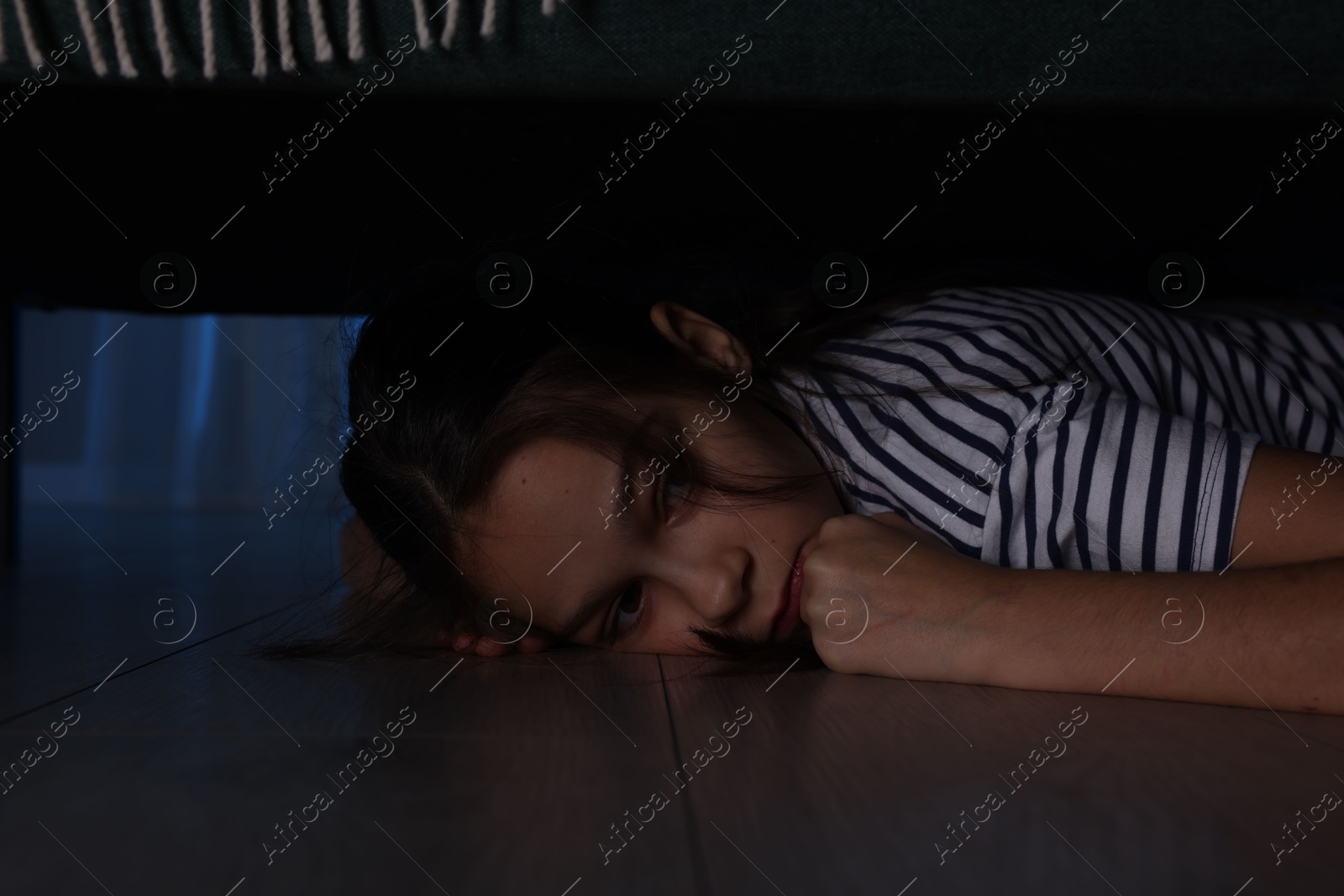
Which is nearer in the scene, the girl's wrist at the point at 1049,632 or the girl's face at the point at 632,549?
the girl's wrist at the point at 1049,632

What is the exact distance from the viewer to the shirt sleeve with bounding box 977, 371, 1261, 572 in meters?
0.58

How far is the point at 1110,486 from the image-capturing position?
60cm

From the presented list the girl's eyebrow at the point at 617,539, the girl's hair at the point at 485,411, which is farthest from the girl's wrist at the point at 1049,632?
the girl's eyebrow at the point at 617,539

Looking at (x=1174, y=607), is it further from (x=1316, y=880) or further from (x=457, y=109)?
(x=457, y=109)

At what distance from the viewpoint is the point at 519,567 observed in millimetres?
669

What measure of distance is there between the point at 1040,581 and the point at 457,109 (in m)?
0.52

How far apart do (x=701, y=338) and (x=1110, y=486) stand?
1.27 feet

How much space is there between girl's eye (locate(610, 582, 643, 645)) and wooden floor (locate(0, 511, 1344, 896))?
0.09 m

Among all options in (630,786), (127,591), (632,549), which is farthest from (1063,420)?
(127,591)

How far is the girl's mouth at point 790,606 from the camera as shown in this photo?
0.66 m

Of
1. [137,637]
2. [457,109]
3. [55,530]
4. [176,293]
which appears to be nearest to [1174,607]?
[457,109]

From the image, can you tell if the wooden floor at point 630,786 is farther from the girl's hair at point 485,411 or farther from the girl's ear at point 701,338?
the girl's ear at point 701,338

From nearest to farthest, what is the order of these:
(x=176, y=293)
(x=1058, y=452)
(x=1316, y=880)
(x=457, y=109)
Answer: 1. (x=1316, y=880)
2. (x=1058, y=452)
3. (x=457, y=109)
4. (x=176, y=293)

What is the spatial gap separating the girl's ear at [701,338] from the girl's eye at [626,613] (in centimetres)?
24
